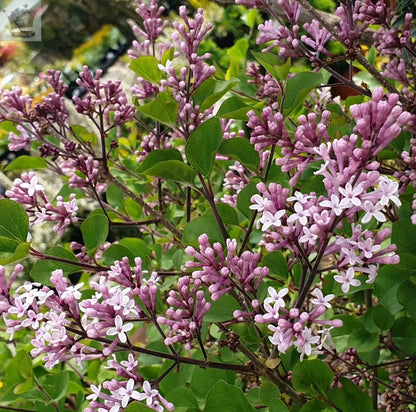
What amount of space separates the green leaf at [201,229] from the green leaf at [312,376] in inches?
6.3

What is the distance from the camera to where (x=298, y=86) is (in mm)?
571

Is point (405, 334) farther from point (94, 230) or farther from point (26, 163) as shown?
point (26, 163)

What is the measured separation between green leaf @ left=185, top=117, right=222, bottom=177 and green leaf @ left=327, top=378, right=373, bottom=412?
28cm

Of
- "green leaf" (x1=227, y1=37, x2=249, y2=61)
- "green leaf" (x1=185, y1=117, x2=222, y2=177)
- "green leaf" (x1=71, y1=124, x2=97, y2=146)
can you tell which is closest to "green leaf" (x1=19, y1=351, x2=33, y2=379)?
"green leaf" (x1=71, y1=124, x2=97, y2=146)

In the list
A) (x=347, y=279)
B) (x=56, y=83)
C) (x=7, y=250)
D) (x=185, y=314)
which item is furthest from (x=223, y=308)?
(x=56, y=83)

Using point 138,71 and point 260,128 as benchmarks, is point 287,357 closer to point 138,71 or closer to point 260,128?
point 260,128

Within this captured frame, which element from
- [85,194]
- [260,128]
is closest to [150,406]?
[260,128]

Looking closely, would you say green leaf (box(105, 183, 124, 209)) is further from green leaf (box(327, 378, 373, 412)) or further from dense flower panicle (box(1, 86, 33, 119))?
green leaf (box(327, 378, 373, 412))

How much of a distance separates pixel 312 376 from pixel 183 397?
15cm

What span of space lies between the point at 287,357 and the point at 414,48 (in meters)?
0.46

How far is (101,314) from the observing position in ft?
1.65

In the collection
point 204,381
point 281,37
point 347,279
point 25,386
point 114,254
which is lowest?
point 25,386

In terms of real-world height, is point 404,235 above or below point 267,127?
below

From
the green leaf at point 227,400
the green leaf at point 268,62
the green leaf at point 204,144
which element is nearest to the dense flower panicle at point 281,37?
the green leaf at point 268,62
